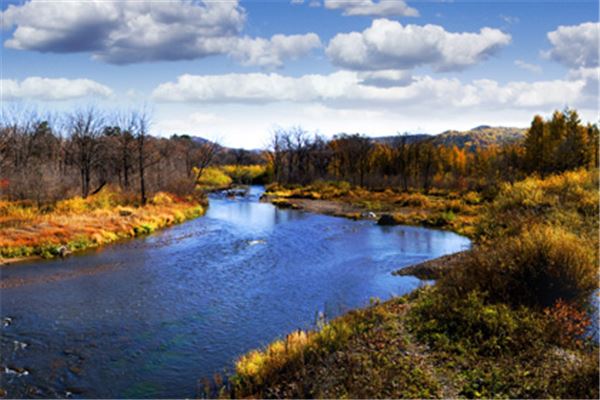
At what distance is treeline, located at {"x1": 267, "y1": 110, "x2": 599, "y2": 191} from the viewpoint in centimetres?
6200

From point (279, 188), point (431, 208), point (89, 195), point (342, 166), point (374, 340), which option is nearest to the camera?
point (374, 340)

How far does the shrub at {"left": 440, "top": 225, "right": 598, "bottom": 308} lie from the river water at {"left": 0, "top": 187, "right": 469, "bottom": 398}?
5.17m

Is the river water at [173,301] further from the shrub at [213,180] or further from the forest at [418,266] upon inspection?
the shrub at [213,180]

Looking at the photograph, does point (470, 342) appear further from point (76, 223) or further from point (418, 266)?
point (76, 223)

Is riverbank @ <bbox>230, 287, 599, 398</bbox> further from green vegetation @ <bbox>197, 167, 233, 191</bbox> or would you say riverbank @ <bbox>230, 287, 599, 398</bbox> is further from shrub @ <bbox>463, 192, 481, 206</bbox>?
green vegetation @ <bbox>197, 167, 233, 191</bbox>

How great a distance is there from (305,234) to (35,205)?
63.8ft

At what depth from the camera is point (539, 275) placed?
13562 millimetres

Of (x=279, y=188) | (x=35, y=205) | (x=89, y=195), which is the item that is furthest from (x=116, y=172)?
(x=279, y=188)

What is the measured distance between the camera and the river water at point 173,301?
1265cm

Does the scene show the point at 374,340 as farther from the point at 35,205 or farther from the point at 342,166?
the point at 342,166

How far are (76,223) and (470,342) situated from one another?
26845 mm

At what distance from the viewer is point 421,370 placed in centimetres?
1017

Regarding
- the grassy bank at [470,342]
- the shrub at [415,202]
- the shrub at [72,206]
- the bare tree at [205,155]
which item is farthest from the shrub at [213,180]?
the grassy bank at [470,342]

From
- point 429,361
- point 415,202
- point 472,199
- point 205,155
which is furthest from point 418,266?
point 205,155
